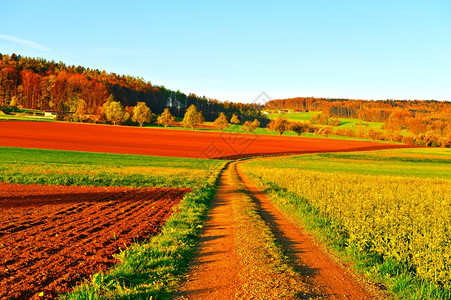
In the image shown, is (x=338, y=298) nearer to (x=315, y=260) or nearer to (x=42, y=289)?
(x=315, y=260)

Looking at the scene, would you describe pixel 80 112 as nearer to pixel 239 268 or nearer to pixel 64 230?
pixel 64 230

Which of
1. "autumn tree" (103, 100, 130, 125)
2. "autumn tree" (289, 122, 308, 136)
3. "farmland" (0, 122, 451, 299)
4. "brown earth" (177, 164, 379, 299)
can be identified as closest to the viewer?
"brown earth" (177, 164, 379, 299)

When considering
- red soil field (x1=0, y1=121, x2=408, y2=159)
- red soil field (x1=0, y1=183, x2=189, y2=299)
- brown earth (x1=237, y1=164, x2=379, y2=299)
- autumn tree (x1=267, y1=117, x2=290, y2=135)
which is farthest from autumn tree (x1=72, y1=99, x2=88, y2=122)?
brown earth (x1=237, y1=164, x2=379, y2=299)

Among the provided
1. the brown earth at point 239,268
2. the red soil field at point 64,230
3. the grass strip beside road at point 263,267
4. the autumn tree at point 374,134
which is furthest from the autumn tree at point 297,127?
the grass strip beside road at point 263,267

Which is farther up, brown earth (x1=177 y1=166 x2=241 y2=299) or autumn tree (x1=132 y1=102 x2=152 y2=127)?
autumn tree (x1=132 y1=102 x2=152 y2=127)

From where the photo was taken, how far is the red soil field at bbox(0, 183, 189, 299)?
704cm

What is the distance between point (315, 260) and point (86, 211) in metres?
10.6

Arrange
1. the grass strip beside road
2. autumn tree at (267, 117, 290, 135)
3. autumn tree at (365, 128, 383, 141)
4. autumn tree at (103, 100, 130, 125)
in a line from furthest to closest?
autumn tree at (365, 128, 383, 141) < autumn tree at (267, 117, 290, 135) < autumn tree at (103, 100, 130, 125) < the grass strip beside road

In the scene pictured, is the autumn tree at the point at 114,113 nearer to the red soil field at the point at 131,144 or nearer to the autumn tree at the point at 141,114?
the autumn tree at the point at 141,114

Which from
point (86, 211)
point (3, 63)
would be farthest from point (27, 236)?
point (3, 63)

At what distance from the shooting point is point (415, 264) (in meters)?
8.20

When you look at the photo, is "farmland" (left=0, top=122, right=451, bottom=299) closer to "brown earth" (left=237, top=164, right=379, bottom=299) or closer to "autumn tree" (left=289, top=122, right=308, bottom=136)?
"brown earth" (left=237, top=164, right=379, bottom=299)

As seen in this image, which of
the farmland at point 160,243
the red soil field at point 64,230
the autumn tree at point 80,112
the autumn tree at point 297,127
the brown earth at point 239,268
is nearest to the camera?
the brown earth at point 239,268

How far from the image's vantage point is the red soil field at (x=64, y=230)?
704 centimetres
